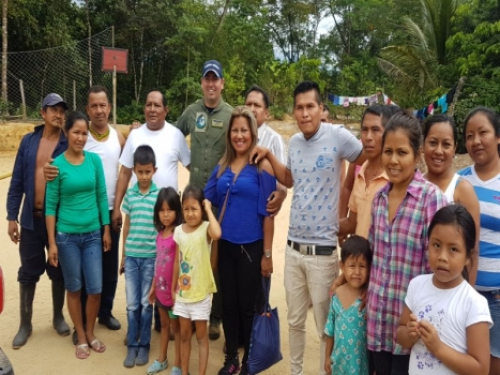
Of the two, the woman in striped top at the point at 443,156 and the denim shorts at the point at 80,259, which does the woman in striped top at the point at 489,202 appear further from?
the denim shorts at the point at 80,259

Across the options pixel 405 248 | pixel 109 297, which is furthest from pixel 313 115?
pixel 109 297

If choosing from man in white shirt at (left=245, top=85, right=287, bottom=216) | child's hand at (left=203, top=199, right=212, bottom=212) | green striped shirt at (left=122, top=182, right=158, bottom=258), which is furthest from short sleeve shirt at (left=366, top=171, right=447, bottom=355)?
green striped shirt at (left=122, top=182, right=158, bottom=258)

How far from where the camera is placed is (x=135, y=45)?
822 inches

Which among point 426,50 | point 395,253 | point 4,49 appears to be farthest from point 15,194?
point 426,50

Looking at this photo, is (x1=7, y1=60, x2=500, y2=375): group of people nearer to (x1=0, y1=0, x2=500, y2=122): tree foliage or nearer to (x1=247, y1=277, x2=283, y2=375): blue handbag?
(x1=247, y1=277, x2=283, y2=375): blue handbag

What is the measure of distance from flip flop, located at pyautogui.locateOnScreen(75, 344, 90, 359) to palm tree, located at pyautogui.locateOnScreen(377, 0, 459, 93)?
14360 mm

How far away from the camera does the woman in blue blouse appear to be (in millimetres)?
3139

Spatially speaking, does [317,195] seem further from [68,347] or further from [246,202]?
[68,347]

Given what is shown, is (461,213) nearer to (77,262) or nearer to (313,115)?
(313,115)

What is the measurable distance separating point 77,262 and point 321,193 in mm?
2034

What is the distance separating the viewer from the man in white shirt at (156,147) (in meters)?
3.81

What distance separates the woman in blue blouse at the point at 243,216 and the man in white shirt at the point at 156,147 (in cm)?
70

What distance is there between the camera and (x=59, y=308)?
4.05 meters

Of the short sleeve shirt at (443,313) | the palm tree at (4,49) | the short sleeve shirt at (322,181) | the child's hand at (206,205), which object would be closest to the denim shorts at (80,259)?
the child's hand at (206,205)
